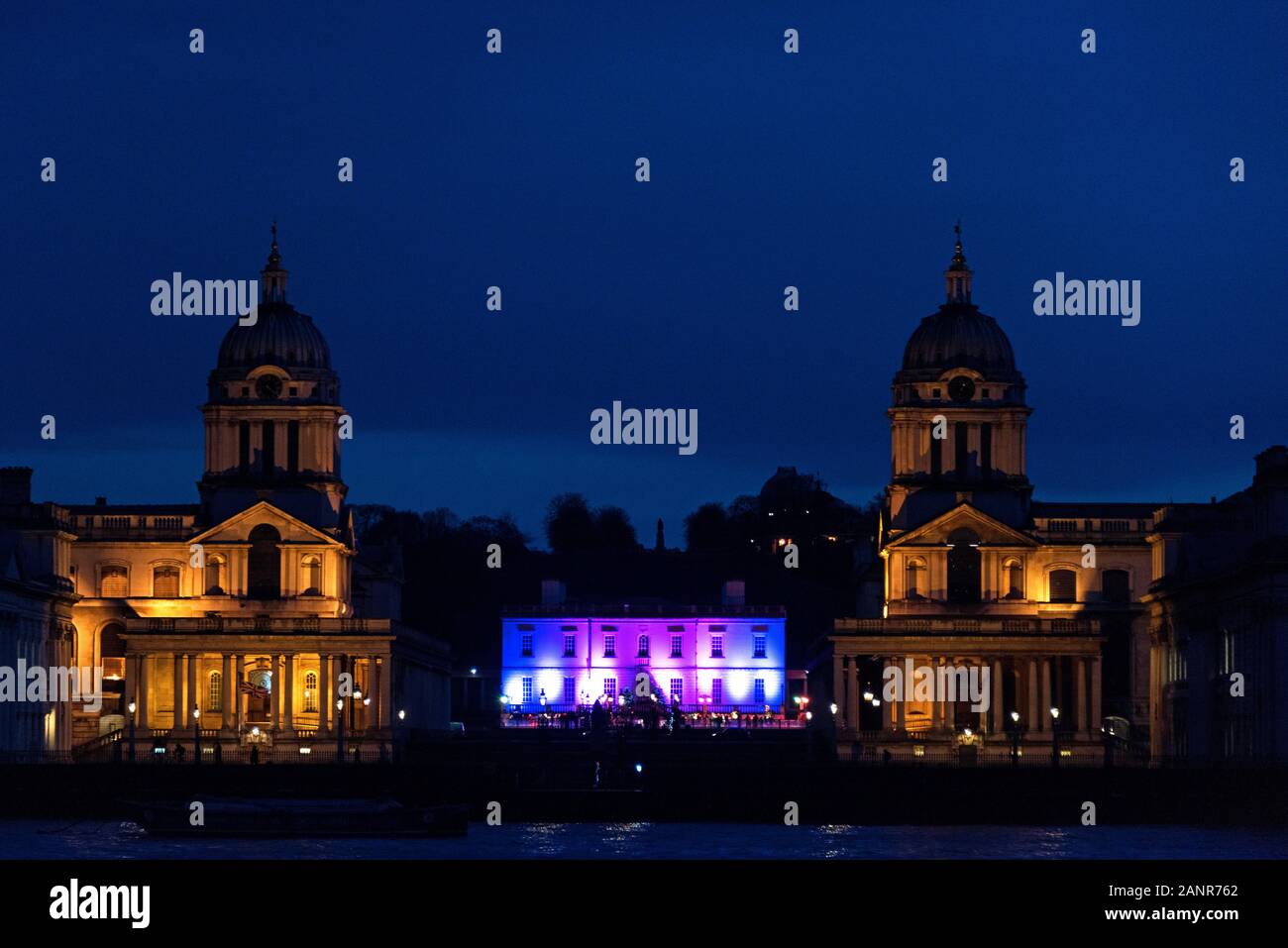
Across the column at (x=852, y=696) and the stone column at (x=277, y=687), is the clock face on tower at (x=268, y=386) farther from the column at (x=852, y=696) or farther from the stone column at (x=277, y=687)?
the column at (x=852, y=696)

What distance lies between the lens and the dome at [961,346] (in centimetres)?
14062

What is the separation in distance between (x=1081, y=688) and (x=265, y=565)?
36.2 m

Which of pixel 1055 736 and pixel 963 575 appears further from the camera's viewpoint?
pixel 963 575

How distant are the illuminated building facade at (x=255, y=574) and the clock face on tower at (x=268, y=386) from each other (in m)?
0.06

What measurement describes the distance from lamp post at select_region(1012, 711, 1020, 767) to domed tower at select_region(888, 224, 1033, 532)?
1045 centimetres

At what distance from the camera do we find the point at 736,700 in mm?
171750

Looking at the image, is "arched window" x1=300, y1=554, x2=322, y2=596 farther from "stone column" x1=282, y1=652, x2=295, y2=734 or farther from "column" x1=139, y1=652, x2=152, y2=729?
"column" x1=139, y1=652, x2=152, y2=729

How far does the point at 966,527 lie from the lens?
13838 cm

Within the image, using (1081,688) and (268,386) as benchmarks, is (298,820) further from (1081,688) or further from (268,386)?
(1081,688)

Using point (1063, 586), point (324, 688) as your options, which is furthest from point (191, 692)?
point (1063, 586)

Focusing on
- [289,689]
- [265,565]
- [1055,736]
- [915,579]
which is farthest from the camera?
[265,565]

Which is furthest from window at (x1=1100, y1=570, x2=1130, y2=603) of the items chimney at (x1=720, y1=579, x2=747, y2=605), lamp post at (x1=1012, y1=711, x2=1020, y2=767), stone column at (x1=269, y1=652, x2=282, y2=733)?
chimney at (x1=720, y1=579, x2=747, y2=605)
